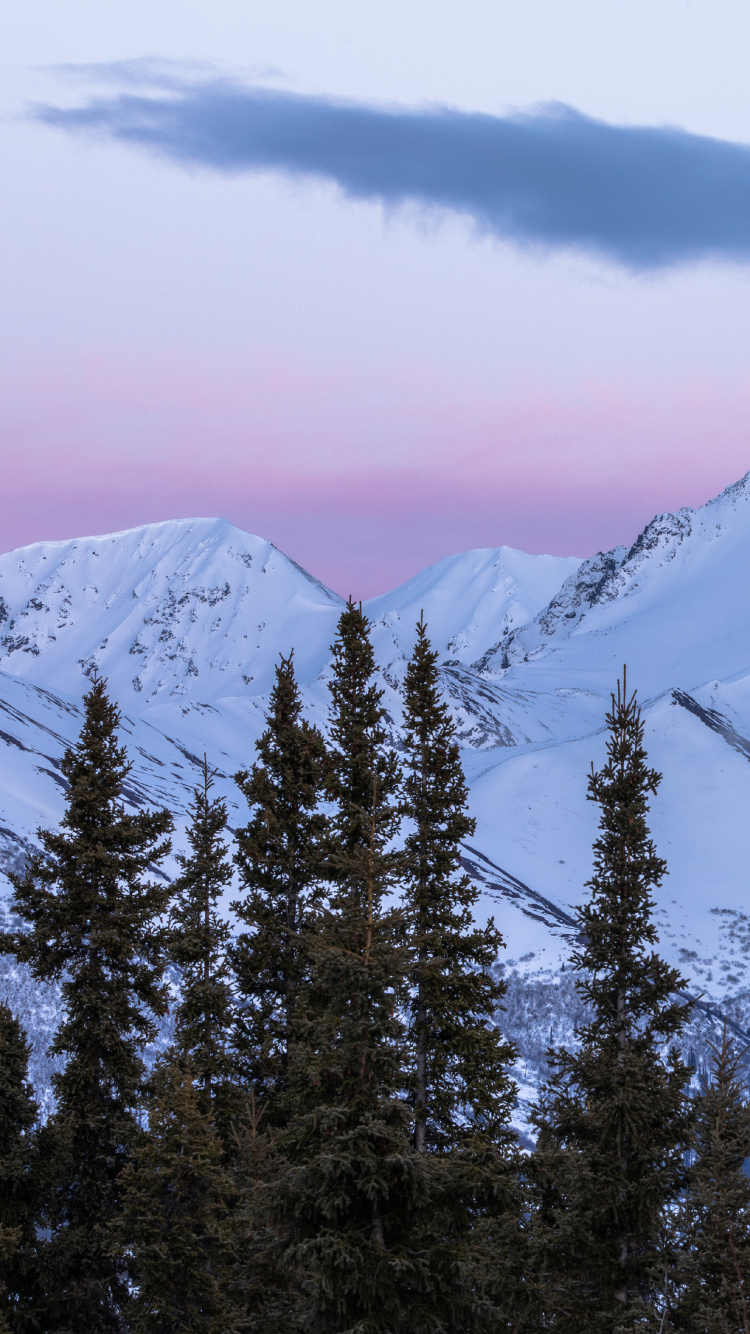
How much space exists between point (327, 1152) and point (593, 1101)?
5.01m

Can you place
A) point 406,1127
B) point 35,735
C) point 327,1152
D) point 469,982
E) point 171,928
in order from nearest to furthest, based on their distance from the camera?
1. point 327,1152
2. point 406,1127
3. point 469,982
4. point 171,928
5. point 35,735

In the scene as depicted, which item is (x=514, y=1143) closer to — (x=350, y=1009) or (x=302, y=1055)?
(x=302, y=1055)

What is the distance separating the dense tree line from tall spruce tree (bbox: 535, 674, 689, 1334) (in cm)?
5

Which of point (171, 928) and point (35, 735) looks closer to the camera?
point (171, 928)

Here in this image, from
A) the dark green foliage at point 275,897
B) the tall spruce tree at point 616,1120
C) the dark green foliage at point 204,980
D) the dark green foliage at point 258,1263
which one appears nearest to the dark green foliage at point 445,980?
the tall spruce tree at point 616,1120

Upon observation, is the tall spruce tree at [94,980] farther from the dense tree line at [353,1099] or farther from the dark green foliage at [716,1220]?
the dark green foliage at [716,1220]

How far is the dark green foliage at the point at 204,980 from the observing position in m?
22.2

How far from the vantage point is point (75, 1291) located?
18297 mm

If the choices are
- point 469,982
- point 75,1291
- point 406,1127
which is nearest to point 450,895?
point 469,982

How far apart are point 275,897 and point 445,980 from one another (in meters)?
7.23

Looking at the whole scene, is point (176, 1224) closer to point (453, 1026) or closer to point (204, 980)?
point (453, 1026)

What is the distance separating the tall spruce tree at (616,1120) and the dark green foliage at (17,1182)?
27.3 feet

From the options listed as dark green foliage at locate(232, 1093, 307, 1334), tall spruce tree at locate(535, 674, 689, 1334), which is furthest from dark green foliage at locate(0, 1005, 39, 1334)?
tall spruce tree at locate(535, 674, 689, 1334)

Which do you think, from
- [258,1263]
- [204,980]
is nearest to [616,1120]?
[258,1263]
